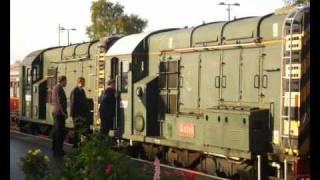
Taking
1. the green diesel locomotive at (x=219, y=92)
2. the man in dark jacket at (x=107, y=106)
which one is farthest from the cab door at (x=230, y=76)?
the man in dark jacket at (x=107, y=106)

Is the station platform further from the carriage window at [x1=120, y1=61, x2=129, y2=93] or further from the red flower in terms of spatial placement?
the red flower

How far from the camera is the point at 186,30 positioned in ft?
35.9

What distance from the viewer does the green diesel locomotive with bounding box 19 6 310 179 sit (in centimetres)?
777

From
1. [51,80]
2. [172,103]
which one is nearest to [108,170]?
[172,103]

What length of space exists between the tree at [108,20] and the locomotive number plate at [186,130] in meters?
35.5

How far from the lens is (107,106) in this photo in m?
12.2

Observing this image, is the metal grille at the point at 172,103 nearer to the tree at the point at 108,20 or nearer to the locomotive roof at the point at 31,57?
the locomotive roof at the point at 31,57

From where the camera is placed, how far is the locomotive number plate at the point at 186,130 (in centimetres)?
1010

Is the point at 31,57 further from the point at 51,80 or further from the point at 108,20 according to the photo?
the point at 108,20

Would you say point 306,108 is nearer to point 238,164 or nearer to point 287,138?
point 287,138

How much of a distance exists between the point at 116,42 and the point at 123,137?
2.69 metres

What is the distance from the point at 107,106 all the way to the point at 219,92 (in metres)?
3.48

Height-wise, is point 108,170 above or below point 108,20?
below

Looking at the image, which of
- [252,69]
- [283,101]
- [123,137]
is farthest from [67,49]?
[283,101]
